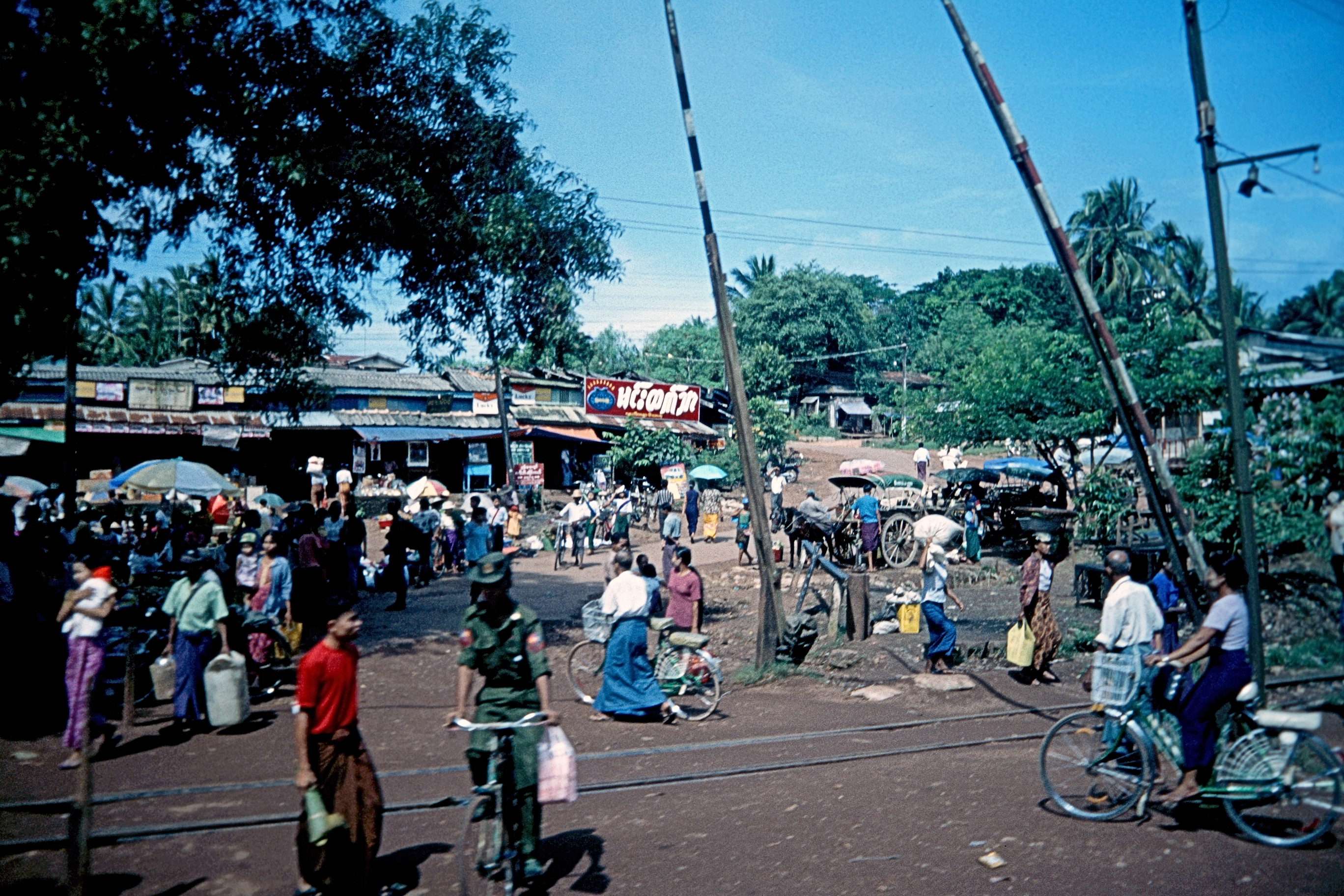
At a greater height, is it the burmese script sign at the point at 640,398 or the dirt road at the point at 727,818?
the burmese script sign at the point at 640,398

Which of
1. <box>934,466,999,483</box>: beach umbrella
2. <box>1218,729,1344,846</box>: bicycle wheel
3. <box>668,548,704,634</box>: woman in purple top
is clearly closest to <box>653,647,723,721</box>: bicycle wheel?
<box>668,548,704,634</box>: woman in purple top

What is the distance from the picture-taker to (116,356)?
47.5 metres

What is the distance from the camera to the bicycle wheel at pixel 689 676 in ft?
31.7

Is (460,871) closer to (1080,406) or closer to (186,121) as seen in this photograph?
(186,121)

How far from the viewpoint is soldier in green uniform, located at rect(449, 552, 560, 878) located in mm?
5027

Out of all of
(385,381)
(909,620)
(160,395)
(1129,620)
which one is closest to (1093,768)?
(1129,620)

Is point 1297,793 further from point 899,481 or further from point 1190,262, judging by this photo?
point 899,481

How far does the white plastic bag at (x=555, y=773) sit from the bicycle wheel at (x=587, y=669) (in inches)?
176

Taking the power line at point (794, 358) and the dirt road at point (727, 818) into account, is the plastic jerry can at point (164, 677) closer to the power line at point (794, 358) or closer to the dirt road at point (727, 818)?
the dirt road at point (727, 818)

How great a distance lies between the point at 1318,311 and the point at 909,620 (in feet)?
26.7

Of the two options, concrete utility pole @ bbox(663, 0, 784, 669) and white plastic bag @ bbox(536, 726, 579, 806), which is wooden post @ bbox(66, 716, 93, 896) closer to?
white plastic bag @ bbox(536, 726, 579, 806)

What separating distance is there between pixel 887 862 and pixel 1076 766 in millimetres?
1650

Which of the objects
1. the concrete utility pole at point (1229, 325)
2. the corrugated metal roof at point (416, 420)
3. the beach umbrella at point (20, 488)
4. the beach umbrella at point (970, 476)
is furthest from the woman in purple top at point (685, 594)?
the corrugated metal roof at point (416, 420)

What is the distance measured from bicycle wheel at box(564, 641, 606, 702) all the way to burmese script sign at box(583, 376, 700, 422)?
76.1 feet
